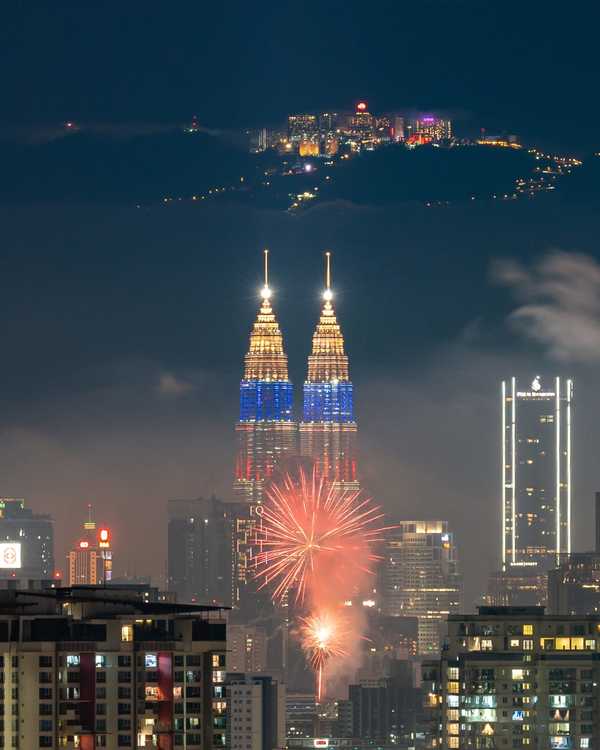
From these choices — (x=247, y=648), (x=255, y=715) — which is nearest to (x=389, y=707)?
(x=255, y=715)

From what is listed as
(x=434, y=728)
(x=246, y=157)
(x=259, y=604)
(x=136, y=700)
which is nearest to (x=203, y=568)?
(x=259, y=604)

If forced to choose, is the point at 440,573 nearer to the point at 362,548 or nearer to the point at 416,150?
the point at 362,548

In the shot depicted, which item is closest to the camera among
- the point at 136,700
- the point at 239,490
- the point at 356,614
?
the point at 136,700

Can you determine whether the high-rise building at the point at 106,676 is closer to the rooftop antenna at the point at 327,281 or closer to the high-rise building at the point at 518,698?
the high-rise building at the point at 518,698

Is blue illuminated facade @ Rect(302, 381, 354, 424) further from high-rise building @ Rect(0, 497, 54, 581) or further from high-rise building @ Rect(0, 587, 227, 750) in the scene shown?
high-rise building @ Rect(0, 587, 227, 750)

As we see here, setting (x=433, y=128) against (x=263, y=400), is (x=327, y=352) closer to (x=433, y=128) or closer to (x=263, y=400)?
(x=263, y=400)

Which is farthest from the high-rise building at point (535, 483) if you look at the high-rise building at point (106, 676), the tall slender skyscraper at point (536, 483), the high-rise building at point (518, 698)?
the high-rise building at point (106, 676)
